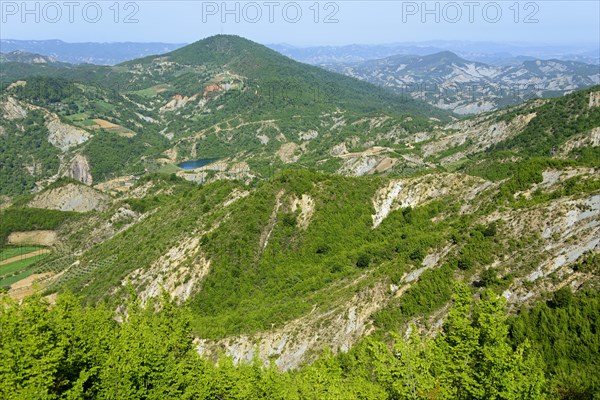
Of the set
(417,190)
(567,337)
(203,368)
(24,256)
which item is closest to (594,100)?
(417,190)

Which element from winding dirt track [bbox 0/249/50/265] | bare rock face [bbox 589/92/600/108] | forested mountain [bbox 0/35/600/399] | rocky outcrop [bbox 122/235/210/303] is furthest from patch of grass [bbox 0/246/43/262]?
bare rock face [bbox 589/92/600/108]

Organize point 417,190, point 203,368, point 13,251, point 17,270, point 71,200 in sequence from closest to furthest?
1. point 203,368
2. point 417,190
3. point 17,270
4. point 13,251
5. point 71,200

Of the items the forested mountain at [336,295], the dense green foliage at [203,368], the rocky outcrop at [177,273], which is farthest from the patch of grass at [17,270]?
the dense green foliage at [203,368]

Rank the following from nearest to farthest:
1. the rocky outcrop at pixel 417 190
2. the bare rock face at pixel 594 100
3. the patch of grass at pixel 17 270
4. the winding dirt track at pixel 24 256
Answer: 1. the rocky outcrop at pixel 417 190
2. the patch of grass at pixel 17 270
3. the winding dirt track at pixel 24 256
4. the bare rock face at pixel 594 100

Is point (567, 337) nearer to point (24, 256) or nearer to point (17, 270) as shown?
point (17, 270)

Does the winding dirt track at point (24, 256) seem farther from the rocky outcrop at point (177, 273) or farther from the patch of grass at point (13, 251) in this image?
the rocky outcrop at point (177, 273)

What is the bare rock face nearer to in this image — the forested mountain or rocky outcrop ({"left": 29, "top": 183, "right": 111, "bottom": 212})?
the forested mountain
